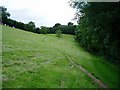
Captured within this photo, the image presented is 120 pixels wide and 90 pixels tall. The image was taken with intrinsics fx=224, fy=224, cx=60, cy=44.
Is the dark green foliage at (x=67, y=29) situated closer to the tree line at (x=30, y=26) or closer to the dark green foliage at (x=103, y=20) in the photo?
the tree line at (x=30, y=26)

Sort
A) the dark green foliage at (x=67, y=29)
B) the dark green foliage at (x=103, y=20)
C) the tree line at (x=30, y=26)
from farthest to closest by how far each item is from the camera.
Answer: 1. the dark green foliage at (x=67, y=29)
2. the tree line at (x=30, y=26)
3. the dark green foliage at (x=103, y=20)

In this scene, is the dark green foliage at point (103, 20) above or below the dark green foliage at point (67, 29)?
above

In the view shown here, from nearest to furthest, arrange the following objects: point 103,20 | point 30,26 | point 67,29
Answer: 1. point 103,20
2. point 30,26
3. point 67,29

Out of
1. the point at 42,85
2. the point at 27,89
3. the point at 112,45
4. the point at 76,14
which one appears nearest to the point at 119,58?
the point at 112,45

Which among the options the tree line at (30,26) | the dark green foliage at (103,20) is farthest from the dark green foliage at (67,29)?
the dark green foliage at (103,20)

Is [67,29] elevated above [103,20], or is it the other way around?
[103,20]

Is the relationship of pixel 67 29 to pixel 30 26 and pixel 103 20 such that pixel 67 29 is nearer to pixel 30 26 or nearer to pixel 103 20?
pixel 30 26

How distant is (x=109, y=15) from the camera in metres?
25.0

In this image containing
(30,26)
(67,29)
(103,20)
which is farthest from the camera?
(67,29)

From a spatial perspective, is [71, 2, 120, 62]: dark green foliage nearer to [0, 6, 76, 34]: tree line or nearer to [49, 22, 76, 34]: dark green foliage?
[0, 6, 76, 34]: tree line

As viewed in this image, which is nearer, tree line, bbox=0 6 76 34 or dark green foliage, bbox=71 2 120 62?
dark green foliage, bbox=71 2 120 62

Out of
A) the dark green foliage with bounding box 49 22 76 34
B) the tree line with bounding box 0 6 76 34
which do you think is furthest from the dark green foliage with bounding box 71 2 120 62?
the dark green foliage with bounding box 49 22 76 34

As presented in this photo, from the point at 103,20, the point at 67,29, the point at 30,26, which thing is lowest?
the point at 67,29

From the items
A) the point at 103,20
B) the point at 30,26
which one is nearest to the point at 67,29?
the point at 30,26
